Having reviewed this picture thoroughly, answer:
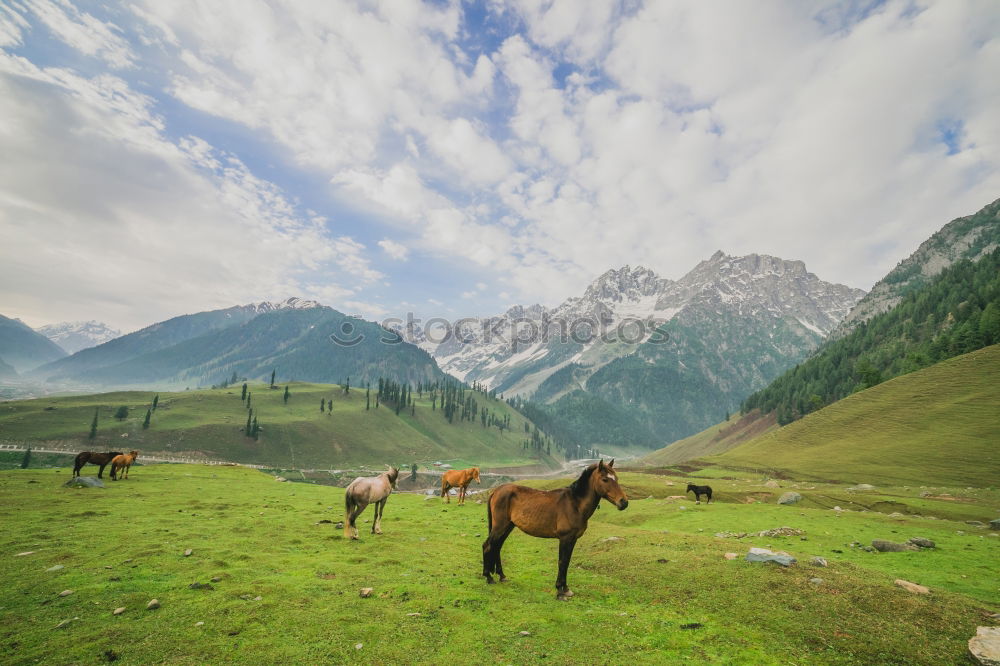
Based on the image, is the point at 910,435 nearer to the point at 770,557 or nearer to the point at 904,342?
the point at 770,557

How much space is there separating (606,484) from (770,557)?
6966mm

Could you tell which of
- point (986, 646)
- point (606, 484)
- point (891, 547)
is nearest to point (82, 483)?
point (606, 484)

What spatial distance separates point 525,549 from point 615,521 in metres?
11.6

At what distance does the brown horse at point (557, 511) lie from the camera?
39.0 ft

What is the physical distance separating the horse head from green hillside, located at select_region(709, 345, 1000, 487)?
7187 cm

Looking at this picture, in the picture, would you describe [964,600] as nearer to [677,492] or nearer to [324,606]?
[324,606]

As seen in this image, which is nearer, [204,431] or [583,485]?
Answer: [583,485]

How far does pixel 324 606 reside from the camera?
1022 cm

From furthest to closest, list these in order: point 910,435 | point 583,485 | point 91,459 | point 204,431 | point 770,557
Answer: point 204,431, point 910,435, point 91,459, point 770,557, point 583,485

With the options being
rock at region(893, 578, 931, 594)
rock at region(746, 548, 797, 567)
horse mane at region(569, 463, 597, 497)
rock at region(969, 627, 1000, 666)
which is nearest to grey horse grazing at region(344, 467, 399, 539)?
horse mane at region(569, 463, 597, 497)

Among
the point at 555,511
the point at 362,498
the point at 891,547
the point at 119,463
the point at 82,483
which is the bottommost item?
the point at 82,483

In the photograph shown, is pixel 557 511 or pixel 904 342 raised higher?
pixel 904 342

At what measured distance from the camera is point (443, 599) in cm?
1110

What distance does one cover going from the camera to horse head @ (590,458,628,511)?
38.7 ft
